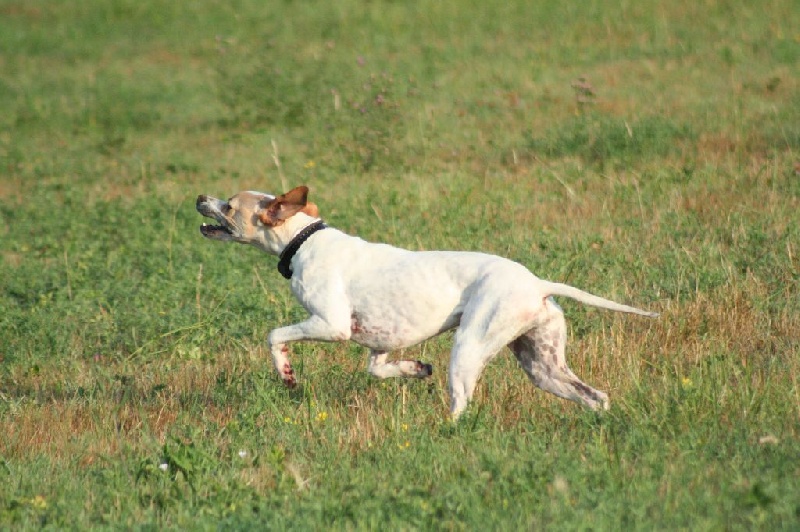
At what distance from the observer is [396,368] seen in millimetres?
7043

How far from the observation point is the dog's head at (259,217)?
7.02 metres

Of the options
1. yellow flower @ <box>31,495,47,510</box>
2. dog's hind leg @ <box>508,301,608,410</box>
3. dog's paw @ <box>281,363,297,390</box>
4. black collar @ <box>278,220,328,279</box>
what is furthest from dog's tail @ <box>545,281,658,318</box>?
yellow flower @ <box>31,495,47,510</box>

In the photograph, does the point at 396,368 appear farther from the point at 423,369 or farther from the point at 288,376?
the point at 288,376

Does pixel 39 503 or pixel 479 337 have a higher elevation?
pixel 479 337

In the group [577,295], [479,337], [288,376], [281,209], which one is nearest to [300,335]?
[288,376]

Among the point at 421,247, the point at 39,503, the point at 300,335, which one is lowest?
the point at 421,247

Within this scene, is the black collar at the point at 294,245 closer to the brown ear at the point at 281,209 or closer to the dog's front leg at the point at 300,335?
the brown ear at the point at 281,209

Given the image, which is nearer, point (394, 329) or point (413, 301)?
point (413, 301)

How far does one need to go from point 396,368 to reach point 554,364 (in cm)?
95

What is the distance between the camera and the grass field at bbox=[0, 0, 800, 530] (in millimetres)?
5555

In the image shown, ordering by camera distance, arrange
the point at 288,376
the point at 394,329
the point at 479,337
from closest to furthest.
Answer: the point at 479,337, the point at 394,329, the point at 288,376

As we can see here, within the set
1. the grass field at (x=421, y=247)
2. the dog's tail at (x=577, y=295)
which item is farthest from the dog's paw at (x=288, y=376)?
the dog's tail at (x=577, y=295)

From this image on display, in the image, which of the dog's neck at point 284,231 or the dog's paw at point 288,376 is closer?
the dog's paw at point 288,376

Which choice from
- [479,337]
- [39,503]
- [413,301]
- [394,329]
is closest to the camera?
[39,503]
